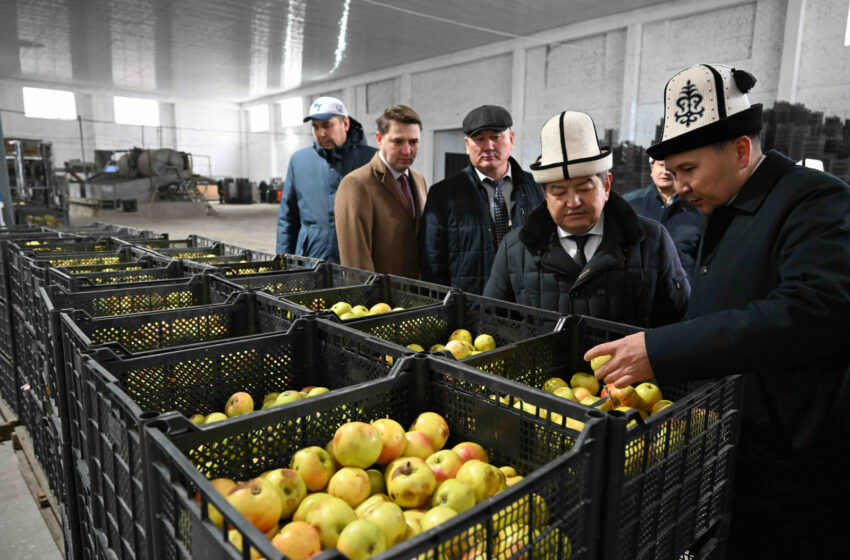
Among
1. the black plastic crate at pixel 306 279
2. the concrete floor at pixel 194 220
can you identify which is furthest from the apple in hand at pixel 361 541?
the concrete floor at pixel 194 220

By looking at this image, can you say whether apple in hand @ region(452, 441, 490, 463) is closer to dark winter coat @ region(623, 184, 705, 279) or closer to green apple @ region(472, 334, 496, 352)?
green apple @ region(472, 334, 496, 352)

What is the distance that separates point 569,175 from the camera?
1894 millimetres

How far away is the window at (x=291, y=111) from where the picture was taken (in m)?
21.1

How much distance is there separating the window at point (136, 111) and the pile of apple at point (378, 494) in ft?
82.9

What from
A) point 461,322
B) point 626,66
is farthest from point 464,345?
point 626,66

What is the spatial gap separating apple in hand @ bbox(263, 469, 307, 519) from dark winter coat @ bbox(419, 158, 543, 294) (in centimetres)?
194

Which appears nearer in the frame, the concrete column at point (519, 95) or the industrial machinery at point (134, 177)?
the concrete column at point (519, 95)

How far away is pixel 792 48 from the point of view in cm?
805

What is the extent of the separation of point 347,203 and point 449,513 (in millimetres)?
2345

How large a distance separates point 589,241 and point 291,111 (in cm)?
2150

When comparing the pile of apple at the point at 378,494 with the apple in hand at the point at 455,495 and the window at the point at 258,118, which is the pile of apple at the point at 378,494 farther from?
the window at the point at 258,118

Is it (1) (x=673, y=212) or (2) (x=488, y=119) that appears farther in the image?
(1) (x=673, y=212)

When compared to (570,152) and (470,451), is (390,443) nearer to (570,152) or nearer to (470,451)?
(470,451)

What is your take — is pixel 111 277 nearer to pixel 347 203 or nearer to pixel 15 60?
pixel 347 203
